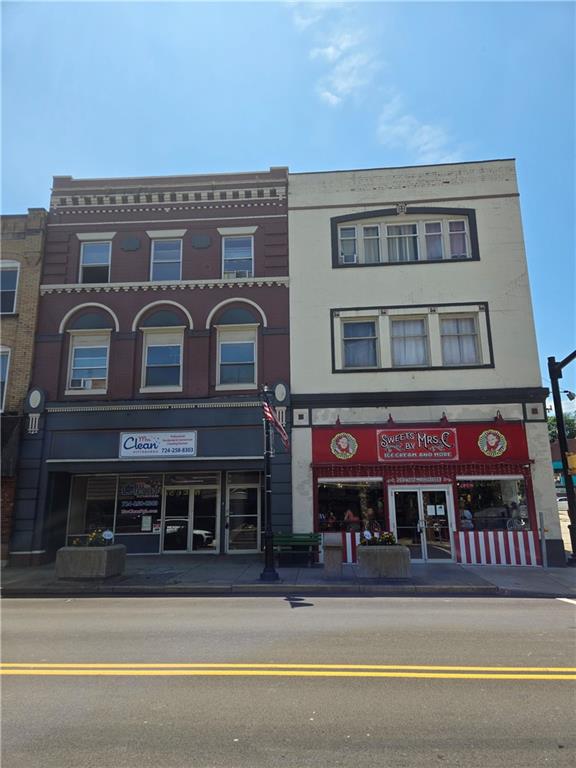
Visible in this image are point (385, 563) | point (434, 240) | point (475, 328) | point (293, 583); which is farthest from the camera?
point (434, 240)

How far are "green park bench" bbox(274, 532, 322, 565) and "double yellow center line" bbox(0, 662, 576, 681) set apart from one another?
865 centimetres

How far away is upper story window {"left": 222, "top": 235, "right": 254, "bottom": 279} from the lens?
17759mm

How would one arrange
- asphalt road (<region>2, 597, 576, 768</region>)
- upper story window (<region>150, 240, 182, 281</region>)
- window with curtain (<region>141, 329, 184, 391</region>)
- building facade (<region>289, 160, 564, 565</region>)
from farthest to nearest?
1. upper story window (<region>150, 240, 182, 281</region>)
2. window with curtain (<region>141, 329, 184, 391</region>)
3. building facade (<region>289, 160, 564, 565</region>)
4. asphalt road (<region>2, 597, 576, 768</region>)

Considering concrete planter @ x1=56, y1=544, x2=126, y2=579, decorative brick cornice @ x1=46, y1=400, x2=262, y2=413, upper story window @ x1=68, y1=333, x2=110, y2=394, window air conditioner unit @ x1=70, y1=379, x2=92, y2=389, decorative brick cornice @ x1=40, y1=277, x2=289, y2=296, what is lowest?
concrete planter @ x1=56, y1=544, x2=126, y2=579

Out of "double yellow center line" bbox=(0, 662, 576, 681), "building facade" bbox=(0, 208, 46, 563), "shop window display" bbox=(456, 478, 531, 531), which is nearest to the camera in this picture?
"double yellow center line" bbox=(0, 662, 576, 681)

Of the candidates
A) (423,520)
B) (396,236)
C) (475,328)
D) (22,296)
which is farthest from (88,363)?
(475,328)

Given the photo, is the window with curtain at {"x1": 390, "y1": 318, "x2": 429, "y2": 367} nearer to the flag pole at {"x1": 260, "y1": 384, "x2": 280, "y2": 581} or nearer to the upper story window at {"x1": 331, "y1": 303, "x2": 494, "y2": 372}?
the upper story window at {"x1": 331, "y1": 303, "x2": 494, "y2": 372}

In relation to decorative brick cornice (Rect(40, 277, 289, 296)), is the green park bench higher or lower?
lower

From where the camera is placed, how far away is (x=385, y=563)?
12.1m

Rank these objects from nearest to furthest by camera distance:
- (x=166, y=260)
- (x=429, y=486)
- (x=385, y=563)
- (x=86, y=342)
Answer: (x=385, y=563) → (x=429, y=486) → (x=86, y=342) → (x=166, y=260)

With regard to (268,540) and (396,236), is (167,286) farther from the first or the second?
(268,540)

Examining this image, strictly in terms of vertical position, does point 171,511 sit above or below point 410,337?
below

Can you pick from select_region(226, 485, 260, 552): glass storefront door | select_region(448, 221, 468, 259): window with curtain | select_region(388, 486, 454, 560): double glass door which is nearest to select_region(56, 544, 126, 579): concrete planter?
select_region(226, 485, 260, 552): glass storefront door

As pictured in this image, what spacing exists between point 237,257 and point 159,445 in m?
7.02
